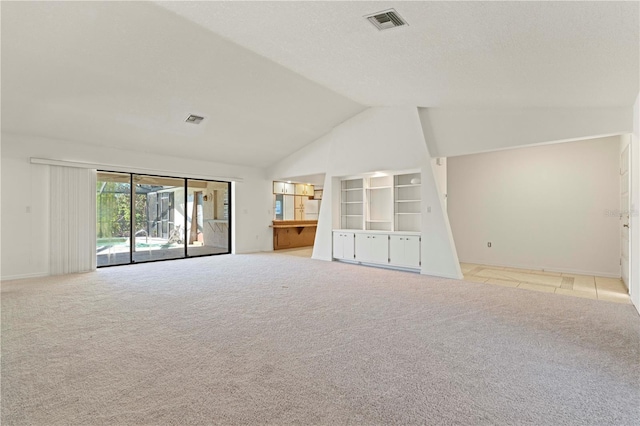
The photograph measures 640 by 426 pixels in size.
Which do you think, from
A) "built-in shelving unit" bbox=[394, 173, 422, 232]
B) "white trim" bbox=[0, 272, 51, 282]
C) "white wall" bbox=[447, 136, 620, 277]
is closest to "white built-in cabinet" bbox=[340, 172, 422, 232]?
"built-in shelving unit" bbox=[394, 173, 422, 232]

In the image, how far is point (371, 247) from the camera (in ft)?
24.5

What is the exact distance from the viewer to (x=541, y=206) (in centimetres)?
691

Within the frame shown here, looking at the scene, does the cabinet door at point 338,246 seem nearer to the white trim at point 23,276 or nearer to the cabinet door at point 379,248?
the cabinet door at point 379,248

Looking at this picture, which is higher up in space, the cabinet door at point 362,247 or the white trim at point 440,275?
the cabinet door at point 362,247

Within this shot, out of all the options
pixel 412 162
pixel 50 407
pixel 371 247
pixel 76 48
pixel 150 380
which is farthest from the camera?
pixel 371 247

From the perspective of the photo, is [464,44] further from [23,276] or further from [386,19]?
[23,276]

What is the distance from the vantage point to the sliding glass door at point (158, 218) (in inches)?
295

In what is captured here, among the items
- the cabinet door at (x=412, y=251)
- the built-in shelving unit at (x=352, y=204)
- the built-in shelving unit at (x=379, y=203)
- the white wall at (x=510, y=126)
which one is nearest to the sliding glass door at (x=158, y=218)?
the built-in shelving unit at (x=352, y=204)

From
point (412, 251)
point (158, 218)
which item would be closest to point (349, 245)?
point (412, 251)

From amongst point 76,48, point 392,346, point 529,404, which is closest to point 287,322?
point 392,346

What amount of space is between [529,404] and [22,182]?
26.0 ft

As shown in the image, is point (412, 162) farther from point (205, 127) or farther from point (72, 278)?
point (72, 278)

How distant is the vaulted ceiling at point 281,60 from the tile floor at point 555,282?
8.91 feet

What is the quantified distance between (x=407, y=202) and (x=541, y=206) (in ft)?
8.96
